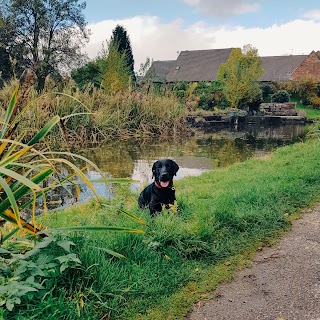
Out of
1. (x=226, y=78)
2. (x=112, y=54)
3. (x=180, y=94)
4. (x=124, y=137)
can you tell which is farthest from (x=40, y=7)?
(x=124, y=137)

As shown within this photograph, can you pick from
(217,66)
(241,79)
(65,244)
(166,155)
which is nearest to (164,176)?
(65,244)

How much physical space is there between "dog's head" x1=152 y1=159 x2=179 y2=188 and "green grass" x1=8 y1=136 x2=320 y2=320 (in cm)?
36

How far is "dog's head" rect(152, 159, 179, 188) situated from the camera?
14.9 ft

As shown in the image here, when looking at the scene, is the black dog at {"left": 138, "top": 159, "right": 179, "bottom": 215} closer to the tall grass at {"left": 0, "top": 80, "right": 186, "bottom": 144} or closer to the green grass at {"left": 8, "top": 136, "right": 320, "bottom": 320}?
the green grass at {"left": 8, "top": 136, "right": 320, "bottom": 320}

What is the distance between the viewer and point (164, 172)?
15.1 ft

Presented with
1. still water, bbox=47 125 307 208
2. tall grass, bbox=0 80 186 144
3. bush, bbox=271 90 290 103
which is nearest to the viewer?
still water, bbox=47 125 307 208

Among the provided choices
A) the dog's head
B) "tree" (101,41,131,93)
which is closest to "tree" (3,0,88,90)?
"tree" (101,41,131,93)

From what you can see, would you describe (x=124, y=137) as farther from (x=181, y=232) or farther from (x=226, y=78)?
(x=226, y=78)

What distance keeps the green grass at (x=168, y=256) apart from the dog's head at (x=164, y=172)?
1.17 feet

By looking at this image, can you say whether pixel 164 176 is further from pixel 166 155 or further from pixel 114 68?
pixel 114 68

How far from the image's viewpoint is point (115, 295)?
2.62 metres

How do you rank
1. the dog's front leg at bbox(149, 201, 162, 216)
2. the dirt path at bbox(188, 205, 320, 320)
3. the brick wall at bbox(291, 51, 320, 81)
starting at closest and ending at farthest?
1. the dirt path at bbox(188, 205, 320, 320)
2. the dog's front leg at bbox(149, 201, 162, 216)
3. the brick wall at bbox(291, 51, 320, 81)

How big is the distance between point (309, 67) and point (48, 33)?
32273mm

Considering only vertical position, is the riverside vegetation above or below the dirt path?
above
